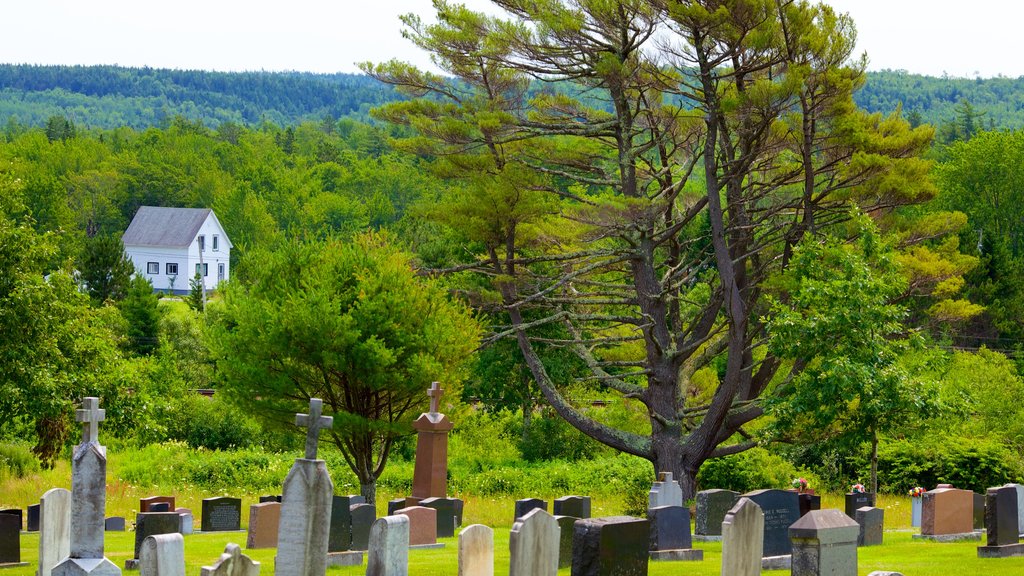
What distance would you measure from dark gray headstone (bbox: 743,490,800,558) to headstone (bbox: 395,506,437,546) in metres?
5.24

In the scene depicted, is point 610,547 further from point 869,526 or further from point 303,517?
point 869,526

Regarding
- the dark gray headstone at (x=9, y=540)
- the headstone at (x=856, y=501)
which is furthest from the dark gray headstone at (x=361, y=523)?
the headstone at (x=856, y=501)

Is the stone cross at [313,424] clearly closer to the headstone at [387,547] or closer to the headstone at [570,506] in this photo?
the headstone at [387,547]

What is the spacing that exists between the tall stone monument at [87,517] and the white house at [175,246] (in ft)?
295

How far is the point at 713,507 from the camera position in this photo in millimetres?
18859

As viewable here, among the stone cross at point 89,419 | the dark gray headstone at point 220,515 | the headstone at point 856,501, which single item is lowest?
the dark gray headstone at point 220,515

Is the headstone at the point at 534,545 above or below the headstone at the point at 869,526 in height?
above

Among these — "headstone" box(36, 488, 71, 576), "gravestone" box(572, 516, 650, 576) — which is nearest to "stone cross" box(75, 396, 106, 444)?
"headstone" box(36, 488, 71, 576)

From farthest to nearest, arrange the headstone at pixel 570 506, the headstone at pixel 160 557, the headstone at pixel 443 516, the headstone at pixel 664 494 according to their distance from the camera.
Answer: the headstone at pixel 443 516, the headstone at pixel 570 506, the headstone at pixel 664 494, the headstone at pixel 160 557

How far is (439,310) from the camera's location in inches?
1067

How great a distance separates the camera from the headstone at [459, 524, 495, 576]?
12.0m

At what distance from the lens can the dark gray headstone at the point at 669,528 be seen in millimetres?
16500

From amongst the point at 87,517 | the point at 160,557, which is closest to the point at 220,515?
the point at 87,517

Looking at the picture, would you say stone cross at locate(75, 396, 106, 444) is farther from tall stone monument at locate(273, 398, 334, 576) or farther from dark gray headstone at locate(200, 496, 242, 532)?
dark gray headstone at locate(200, 496, 242, 532)
